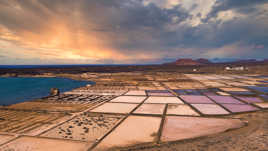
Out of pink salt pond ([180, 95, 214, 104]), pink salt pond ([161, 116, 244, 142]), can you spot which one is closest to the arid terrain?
pink salt pond ([161, 116, 244, 142])

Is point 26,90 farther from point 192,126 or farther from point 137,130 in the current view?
point 192,126

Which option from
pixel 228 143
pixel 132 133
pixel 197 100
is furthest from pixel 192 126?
pixel 197 100

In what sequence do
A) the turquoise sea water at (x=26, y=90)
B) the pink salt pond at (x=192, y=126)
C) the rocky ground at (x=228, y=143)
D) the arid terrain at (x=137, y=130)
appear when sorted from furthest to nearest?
1. the turquoise sea water at (x=26, y=90)
2. the pink salt pond at (x=192, y=126)
3. the arid terrain at (x=137, y=130)
4. the rocky ground at (x=228, y=143)

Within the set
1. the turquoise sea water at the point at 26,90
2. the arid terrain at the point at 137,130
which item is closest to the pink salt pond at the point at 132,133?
the arid terrain at the point at 137,130

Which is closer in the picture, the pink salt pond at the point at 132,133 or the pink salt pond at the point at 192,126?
the pink salt pond at the point at 132,133

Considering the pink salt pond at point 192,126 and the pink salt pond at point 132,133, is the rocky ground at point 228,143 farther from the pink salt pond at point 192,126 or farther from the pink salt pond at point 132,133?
the pink salt pond at point 132,133

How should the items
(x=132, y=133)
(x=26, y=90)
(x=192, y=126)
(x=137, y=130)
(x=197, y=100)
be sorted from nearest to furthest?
(x=132, y=133)
(x=137, y=130)
(x=192, y=126)
(x=197, y=100)
(x=26, y=90)
